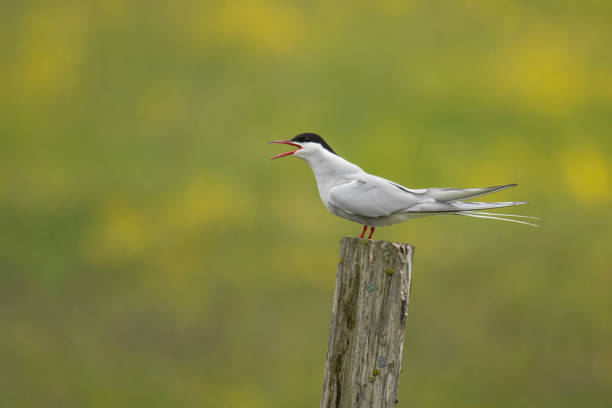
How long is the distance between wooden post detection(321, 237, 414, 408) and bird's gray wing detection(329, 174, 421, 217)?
849mm

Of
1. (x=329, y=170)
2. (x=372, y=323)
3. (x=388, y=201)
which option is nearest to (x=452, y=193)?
(x=388, y=201)

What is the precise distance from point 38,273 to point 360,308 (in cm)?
925

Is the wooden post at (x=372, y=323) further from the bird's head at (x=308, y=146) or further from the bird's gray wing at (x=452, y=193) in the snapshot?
the bird's head at (x=308, y=146)

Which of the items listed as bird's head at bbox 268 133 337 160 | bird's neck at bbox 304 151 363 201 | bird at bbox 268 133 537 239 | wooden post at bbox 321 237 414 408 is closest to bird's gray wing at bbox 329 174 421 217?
bird at bbox 268 133 537 239

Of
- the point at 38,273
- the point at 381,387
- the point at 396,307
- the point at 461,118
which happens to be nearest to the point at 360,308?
the point at 396,307

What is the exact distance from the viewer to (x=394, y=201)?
476 cm

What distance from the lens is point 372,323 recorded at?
387 centimetres

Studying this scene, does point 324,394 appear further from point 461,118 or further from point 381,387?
point 461,118

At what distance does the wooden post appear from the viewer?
3.85m

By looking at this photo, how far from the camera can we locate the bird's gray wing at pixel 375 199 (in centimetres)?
475

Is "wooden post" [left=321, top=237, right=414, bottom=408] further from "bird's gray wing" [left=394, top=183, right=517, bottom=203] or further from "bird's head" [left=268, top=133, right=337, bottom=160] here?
"bird's head" [left=268, top=133, right=337, bottom=160]

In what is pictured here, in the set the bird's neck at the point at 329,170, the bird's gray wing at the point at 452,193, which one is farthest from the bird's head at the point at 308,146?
the bird's gray wing at the point at 452,193

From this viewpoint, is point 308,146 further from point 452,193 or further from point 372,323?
point 372,323

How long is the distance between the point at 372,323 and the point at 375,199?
1.13 m
